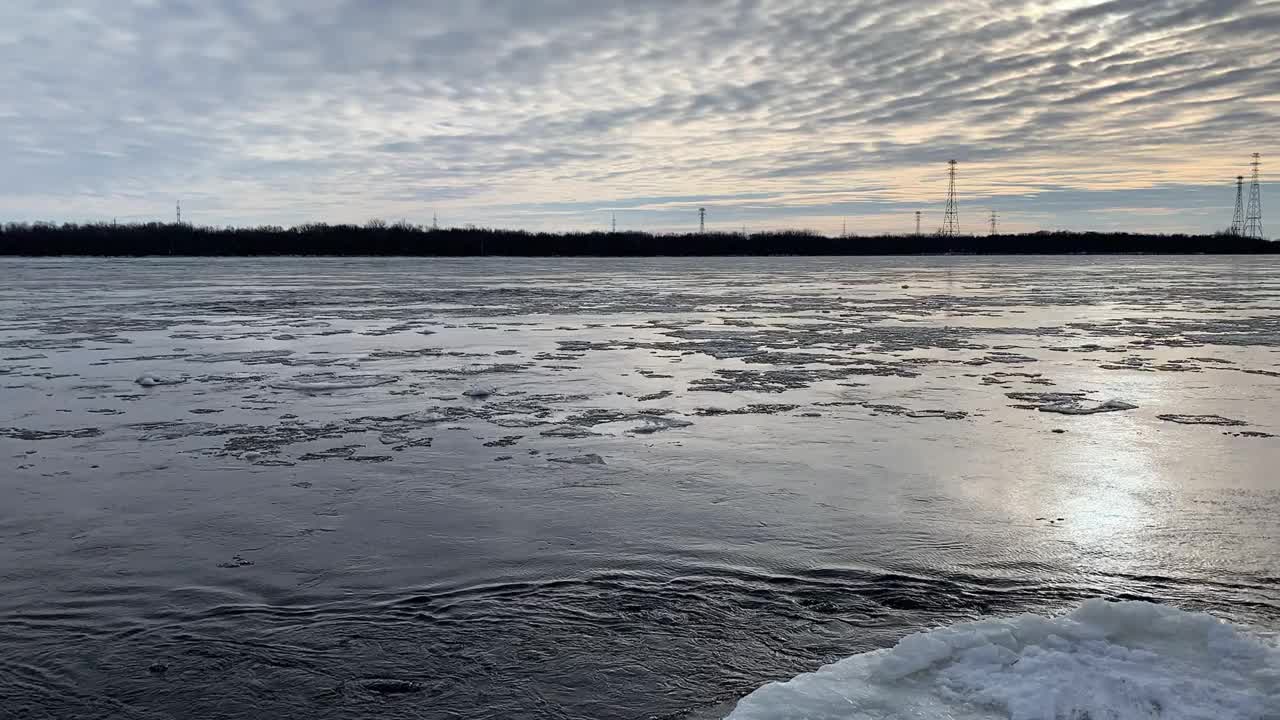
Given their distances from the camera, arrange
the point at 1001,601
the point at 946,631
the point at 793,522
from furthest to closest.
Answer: the point at 793,522, the point at 1001,601, the point at 946,631

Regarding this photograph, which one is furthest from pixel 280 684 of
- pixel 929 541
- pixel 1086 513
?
pixel 1086 513

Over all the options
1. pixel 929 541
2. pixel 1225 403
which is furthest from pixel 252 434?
pixel 1225 403

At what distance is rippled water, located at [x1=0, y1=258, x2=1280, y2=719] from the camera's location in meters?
3.53

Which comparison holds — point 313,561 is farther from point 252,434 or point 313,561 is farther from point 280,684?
point 252,434

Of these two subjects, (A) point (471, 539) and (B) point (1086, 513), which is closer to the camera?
(A) point (471, 539)

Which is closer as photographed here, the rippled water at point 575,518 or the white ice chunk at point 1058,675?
the white ice chunk at point 1058,675

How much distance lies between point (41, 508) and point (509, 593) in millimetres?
3199

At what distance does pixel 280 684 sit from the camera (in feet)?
11.0

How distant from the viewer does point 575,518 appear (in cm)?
538

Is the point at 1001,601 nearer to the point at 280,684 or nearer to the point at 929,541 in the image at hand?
the point at 929,541

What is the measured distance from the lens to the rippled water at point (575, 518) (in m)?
3.53

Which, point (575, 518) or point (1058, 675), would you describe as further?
point (575, 518)

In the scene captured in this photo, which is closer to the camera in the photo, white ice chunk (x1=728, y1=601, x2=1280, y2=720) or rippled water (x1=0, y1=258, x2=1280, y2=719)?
white ice chunk (x1=728, y1=601, x2=1280, y2=720)

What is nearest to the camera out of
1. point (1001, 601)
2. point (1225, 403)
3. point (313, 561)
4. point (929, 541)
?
point (1001, 601)
